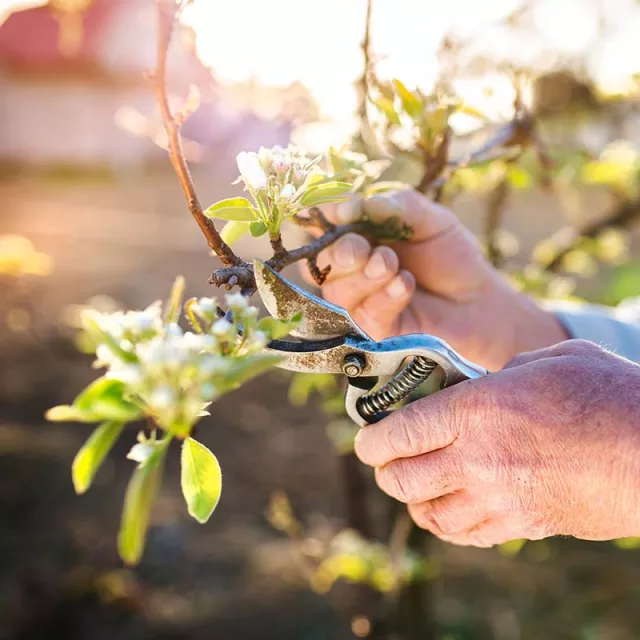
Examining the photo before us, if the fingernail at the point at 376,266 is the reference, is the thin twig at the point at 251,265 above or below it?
above

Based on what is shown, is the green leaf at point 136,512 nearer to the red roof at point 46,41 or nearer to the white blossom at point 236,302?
the white blossom at point 236,302

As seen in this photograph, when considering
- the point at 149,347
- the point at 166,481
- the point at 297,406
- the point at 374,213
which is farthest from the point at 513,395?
the point at 297,406

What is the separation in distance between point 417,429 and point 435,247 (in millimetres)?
648

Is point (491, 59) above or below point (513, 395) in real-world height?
above

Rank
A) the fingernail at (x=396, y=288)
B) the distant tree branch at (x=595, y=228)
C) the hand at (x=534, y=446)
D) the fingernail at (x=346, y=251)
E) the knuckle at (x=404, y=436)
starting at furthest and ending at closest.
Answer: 1. the distant tree branch at (x=595, y=228)
2. the fingernail at (x=396, y=288)
3. the fingernail at (x=346, y=251)
4. the knuckle at (x=404, y=436)
5. the hand at (x=534, y=446)

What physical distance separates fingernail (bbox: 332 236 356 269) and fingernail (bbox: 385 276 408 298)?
0.16 meters

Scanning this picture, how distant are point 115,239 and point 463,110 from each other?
33.0ft

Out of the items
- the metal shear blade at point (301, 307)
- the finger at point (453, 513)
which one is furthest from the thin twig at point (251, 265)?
the finger at point (453, 513)

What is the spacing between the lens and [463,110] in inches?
59.4

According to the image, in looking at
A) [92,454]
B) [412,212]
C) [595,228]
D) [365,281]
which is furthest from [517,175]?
[92,454]

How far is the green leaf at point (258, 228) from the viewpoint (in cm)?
108

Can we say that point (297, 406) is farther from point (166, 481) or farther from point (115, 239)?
point (115, 239)

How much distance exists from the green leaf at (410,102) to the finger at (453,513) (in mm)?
737

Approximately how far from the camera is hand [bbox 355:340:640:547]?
1188mm
